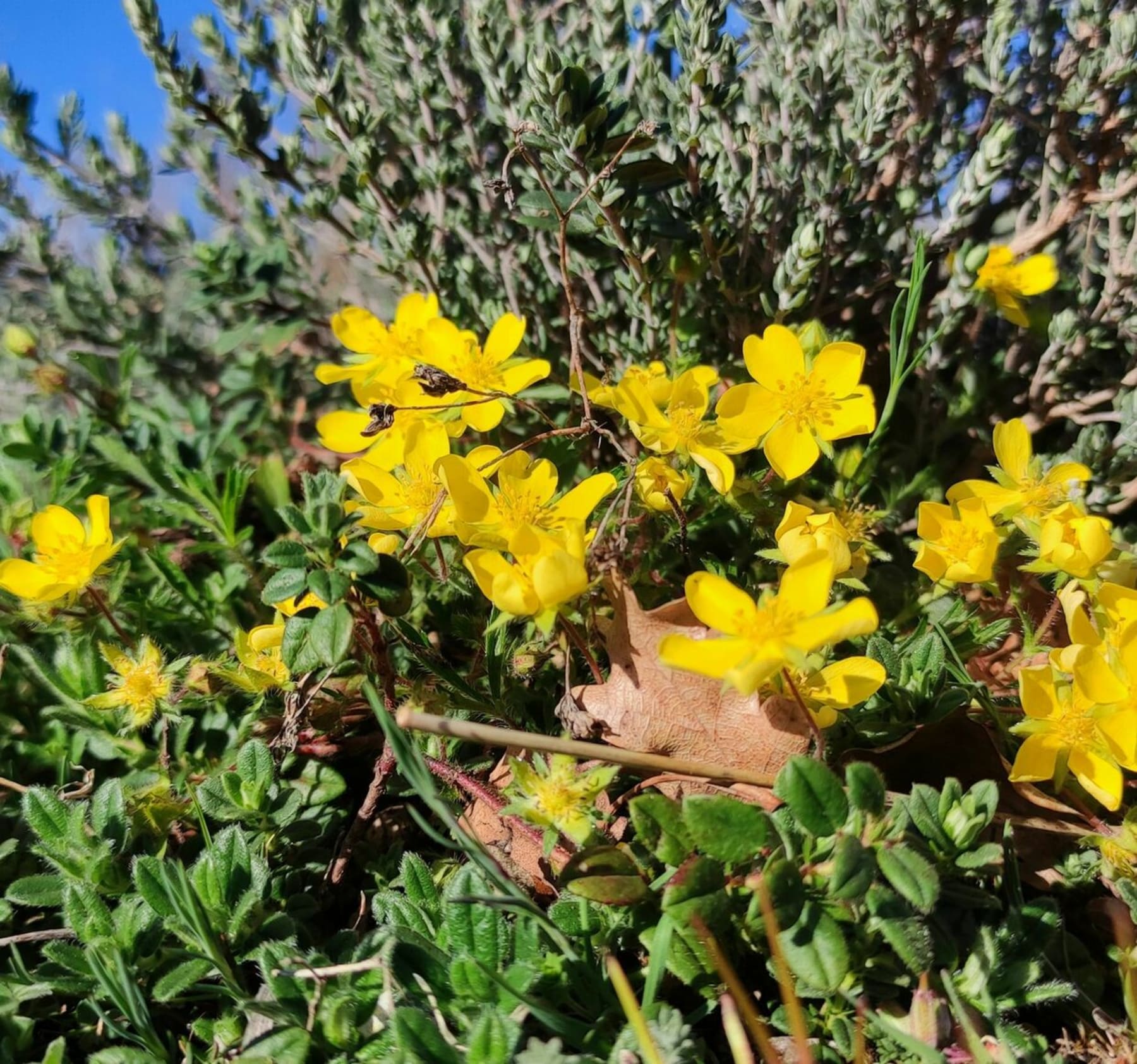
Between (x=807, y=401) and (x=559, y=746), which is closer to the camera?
(x=559, y=746)

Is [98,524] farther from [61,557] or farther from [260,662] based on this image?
[260,662]

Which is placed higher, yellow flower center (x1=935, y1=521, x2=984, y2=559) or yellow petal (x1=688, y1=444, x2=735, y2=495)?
yellow petal (x1=688, y1=444, x2=735, y2=495)

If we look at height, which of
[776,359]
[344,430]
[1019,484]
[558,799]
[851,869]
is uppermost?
[344,430]

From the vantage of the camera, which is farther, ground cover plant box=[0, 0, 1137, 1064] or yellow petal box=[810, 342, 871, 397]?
yellow petal box=[810, 342, 871, 397]

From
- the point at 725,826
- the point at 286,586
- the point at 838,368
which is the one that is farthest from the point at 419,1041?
the point at 838,368

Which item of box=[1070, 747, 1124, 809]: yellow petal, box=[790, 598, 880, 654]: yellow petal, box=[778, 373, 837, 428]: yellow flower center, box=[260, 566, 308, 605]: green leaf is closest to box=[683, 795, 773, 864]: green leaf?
box=[790, 598, 880, 654]: yellow petal

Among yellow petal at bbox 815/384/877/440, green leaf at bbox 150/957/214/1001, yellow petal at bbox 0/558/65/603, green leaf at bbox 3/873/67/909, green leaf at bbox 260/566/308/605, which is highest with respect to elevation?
yellow petal at bbox 0/558/65/603

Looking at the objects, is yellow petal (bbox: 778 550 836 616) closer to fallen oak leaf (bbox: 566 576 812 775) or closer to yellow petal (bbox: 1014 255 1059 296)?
fallen oak leaf (bbox: 566 576 812 775)
